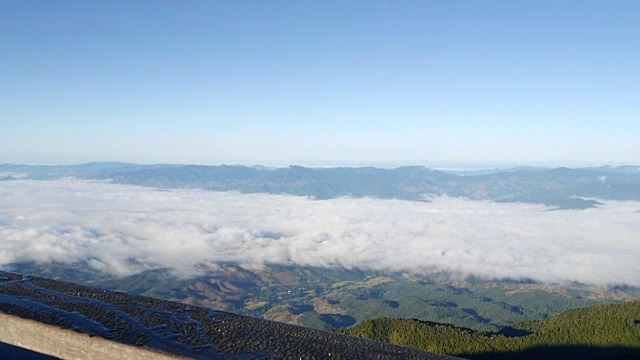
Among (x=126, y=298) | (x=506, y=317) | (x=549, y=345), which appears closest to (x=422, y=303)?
(x=506, y=317)

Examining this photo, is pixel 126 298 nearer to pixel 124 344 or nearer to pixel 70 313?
pixel 70 313

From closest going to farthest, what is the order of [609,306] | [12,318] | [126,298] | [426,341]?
[12,318]
[126,298]
[426,341]
[609,306]

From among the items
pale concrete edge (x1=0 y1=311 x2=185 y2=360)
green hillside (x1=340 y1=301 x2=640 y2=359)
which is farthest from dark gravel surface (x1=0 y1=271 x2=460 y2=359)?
green hillside (x1=340 y1=301 x2=640 y2=359)

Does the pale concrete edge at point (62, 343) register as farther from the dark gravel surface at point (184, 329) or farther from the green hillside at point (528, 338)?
the green hillside at point (528, 338)

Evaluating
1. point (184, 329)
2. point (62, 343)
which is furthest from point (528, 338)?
point (62, 343)

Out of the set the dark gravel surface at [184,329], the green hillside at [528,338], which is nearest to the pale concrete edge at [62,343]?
the dark gravel surface at [184,329]

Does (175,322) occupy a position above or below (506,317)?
above

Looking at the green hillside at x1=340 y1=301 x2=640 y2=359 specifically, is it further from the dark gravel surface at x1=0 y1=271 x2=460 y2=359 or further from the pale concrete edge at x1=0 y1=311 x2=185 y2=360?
the pale concrete edge at x1=0 y1=311 x2=185 y2=360
